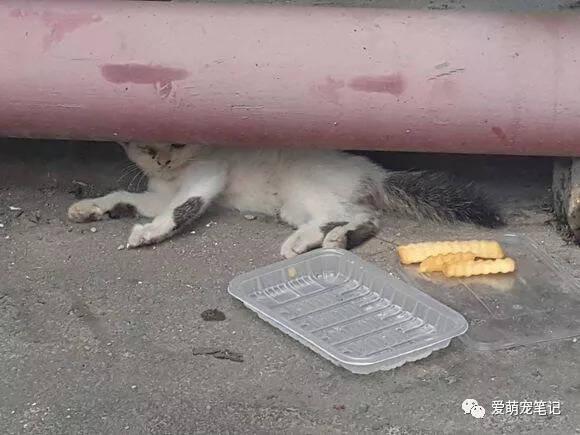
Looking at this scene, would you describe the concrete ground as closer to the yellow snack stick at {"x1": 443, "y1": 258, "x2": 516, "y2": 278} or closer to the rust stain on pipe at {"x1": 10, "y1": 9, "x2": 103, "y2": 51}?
Result: the yellow snack stick at {"x1": 443, "y1": 258, "x2": 516, "y2": 278}

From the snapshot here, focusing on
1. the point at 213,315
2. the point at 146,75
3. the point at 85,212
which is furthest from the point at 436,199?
the point at 85,212

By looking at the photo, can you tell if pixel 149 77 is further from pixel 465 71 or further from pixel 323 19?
pixel 465 71


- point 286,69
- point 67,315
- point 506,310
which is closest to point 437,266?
point 506,310

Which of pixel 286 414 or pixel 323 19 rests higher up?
pixel 323 19

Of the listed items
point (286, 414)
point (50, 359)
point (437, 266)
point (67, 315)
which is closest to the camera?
point (286, 414)

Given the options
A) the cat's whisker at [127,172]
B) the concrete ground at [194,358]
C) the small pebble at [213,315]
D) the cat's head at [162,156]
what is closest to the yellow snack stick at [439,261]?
the concrete ground at [194,358]

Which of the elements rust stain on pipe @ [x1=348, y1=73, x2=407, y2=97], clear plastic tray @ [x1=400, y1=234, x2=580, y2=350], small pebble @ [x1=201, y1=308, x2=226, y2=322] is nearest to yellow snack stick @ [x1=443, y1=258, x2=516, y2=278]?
clear plastic tray @ [x1=400, y1=234, x2=580, y2=350]

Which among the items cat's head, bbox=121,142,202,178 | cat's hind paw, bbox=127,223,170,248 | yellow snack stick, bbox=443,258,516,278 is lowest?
yellow snack stick, bbox=443,258,516,278
